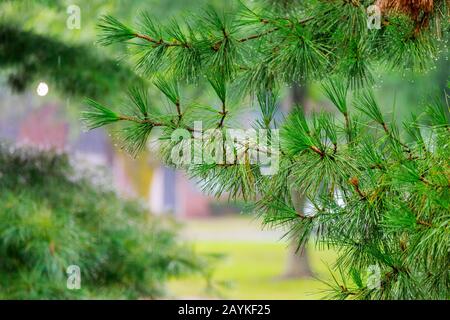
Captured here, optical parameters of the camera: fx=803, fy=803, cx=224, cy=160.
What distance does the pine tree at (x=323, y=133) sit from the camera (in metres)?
1.31

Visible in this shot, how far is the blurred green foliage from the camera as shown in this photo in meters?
2.35

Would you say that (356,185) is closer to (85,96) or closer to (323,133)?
(323,133)

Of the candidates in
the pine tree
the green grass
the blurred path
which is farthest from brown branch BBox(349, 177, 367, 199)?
the blurred path

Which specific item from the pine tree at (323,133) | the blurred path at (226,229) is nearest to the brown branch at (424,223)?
the pine tree at (323,133)

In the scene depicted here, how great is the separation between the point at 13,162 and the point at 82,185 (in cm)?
27

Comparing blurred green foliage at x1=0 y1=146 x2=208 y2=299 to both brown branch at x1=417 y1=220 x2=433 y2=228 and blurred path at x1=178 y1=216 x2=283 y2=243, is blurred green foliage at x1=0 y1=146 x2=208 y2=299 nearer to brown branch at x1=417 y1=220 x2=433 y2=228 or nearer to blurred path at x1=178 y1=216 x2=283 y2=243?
brown branch at x1=417 y1=220 x2=433 y2=228

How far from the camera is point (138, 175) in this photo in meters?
6.15

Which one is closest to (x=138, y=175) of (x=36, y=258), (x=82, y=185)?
(x=82, y=185)

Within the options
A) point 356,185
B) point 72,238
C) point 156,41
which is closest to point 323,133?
point 356,185

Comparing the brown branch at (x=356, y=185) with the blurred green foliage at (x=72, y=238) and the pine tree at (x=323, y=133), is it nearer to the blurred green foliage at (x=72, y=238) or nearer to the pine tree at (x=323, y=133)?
the pine tree at (x=323, y=133)

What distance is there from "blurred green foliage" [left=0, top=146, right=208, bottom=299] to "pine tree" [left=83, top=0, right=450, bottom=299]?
3.37 ft

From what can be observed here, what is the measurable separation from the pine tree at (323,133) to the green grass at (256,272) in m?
2.48

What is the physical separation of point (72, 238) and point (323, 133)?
1.28 metres

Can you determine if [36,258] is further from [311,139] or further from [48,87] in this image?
[311,139]
